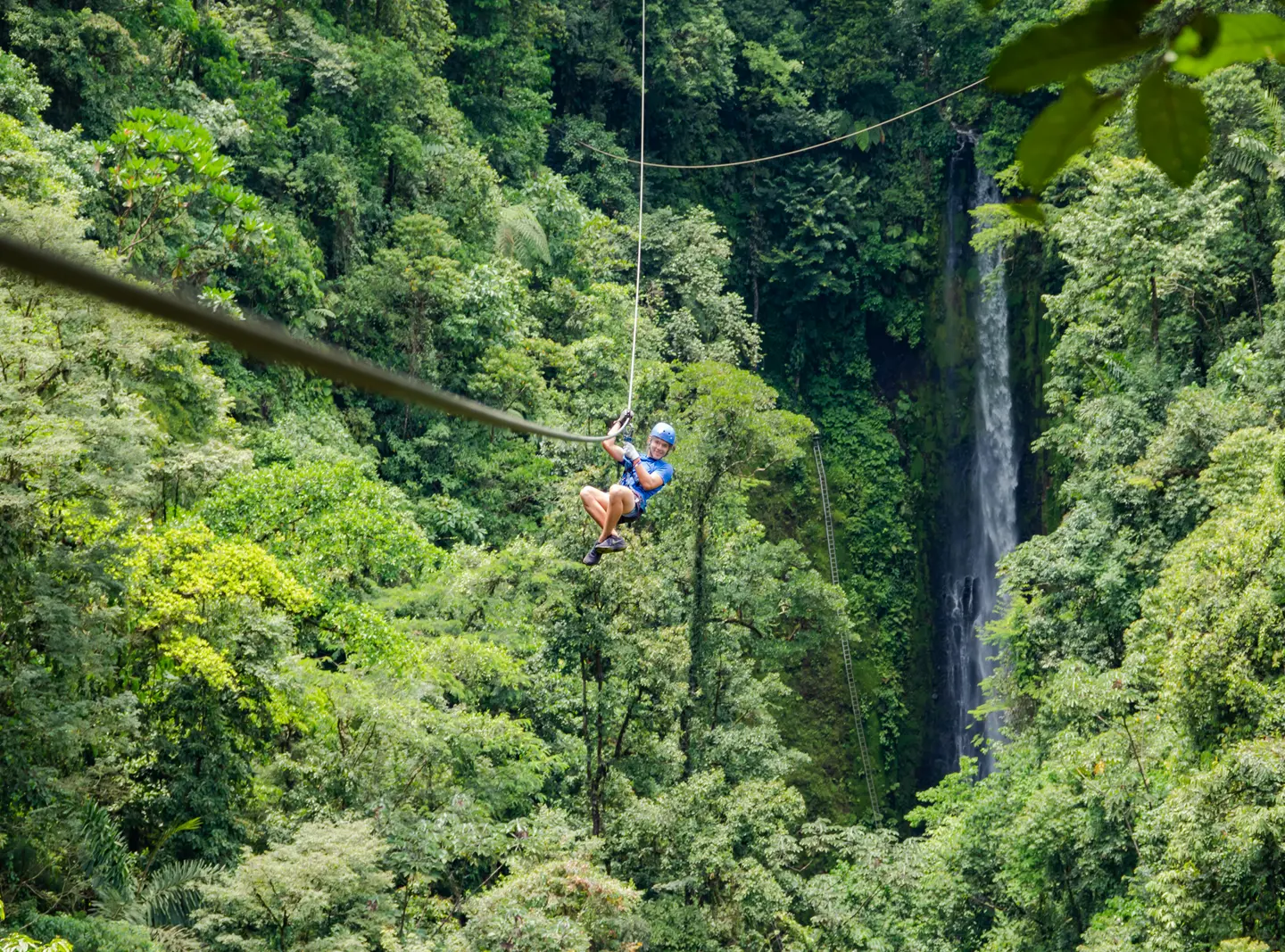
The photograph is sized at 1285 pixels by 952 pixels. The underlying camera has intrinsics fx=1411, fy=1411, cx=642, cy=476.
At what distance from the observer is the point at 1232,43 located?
1.04 m

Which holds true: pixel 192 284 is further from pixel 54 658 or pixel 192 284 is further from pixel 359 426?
pixel 54 658

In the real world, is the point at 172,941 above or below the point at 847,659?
below

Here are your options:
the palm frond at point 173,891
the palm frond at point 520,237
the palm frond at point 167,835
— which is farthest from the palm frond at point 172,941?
the palm frond at point 520,237

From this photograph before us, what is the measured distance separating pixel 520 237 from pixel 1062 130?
1986 centimetres

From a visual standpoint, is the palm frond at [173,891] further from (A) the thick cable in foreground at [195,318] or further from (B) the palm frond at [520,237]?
(B) the palm frond at [520,237]

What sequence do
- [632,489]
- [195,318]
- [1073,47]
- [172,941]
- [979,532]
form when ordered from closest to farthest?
[195,318]
[1073,47]
[172,941]
[632,489]
[979,532]

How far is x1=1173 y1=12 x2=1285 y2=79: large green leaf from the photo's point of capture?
1.02 meters

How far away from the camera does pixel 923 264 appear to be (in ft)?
86.8

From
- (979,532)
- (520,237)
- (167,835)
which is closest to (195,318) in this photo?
(167,835)

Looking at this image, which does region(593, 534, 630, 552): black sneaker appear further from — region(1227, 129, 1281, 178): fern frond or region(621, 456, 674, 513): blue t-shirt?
region(1227, 129, 1281, 178): fern frond

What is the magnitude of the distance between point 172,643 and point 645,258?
46.9 ft

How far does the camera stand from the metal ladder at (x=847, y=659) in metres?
23.5

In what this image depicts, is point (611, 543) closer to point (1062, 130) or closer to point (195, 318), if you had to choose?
point (1062, 130)

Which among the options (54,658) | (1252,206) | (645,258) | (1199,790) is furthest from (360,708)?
(645,258)
